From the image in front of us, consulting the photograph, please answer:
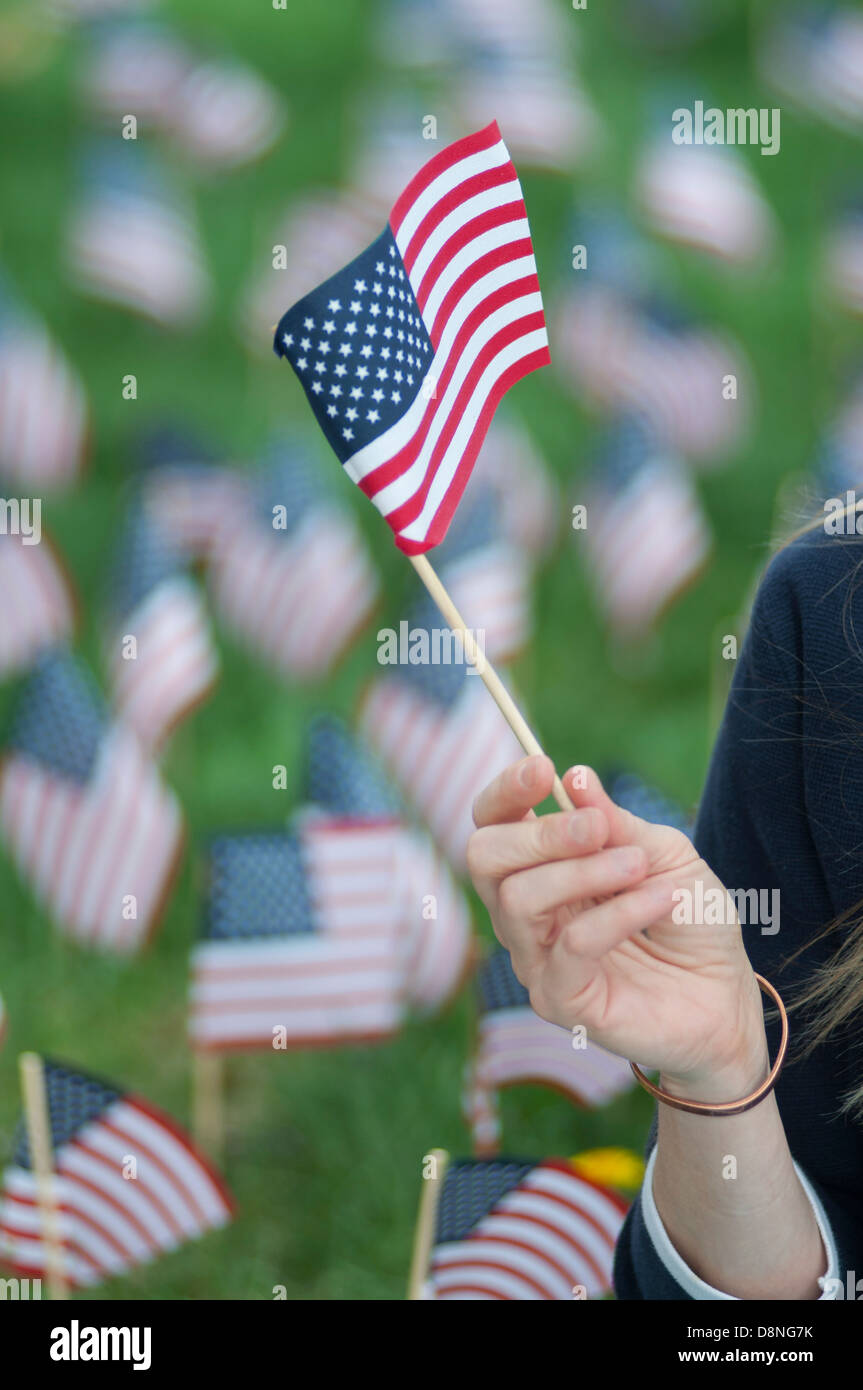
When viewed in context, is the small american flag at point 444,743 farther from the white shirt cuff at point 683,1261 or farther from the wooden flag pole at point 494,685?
the wooden flag pole at point 494,685

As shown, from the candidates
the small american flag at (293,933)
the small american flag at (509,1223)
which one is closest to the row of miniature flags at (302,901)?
the small american flag at (293,933)

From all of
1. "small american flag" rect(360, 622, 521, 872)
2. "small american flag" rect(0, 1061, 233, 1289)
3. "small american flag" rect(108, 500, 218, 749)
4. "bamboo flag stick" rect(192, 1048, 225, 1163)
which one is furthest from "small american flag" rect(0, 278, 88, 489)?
"small american flag" rect(0, 1061, 233, 1289)

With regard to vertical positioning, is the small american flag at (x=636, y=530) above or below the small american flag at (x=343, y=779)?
above

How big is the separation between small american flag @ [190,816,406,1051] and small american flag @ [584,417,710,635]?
273 cm

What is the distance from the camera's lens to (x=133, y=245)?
9.06 m

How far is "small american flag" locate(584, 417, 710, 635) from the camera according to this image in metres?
6.06

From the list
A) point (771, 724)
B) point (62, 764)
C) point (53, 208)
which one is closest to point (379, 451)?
point (771, 724)

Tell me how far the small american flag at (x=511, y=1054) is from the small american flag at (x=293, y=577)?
2594 mm

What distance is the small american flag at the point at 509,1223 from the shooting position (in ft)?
8.49

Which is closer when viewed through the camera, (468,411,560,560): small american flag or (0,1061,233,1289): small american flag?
(0,1061,233,1289): small american flag

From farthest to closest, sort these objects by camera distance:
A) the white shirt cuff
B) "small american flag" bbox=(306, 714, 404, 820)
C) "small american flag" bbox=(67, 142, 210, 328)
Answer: "small american flag" bbox=(67, 142, 210, 328) < "small american flag" bbox=(306, 714, 404, 820) < the white shirt cuff

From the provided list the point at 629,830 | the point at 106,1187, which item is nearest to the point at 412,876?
the point at 106,1187

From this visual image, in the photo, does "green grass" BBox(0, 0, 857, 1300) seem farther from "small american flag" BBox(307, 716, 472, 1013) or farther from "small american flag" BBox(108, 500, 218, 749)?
"small american flag" BBox(108, 500, 218, 749)

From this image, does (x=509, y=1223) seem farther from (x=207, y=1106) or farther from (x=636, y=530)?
(x=636, y=530)
